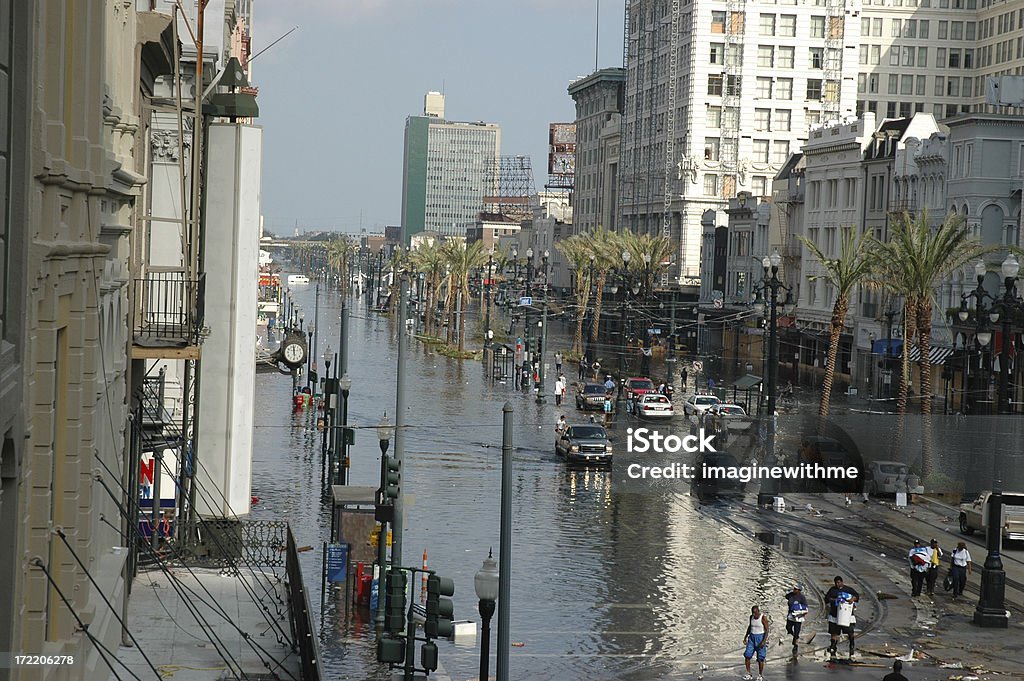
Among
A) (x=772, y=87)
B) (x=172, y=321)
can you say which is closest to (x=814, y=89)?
(x=772, y=87)

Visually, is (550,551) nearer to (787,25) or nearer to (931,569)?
(931,569)

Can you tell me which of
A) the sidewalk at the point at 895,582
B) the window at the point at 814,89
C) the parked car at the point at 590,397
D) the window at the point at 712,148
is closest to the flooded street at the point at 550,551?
the sidewalk at the point at 895,582

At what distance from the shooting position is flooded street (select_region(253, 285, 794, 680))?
95.6ft

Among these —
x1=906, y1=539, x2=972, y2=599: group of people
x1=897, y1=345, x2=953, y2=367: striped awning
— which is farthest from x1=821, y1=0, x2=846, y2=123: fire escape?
x1=906, y1=539, x2=972, y2=599: group of people

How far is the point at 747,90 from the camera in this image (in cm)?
14738

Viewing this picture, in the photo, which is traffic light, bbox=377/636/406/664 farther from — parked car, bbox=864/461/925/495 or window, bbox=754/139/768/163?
window, bbox=754/139/768/163

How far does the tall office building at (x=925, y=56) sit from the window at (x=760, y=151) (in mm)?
13641

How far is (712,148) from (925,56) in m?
23.6

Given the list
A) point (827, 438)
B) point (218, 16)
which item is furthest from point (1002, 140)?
point (218, 16)

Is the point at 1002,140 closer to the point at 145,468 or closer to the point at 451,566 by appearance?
the point at 451,566

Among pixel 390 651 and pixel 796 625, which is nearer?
pixel 390 651

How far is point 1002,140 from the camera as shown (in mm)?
78938

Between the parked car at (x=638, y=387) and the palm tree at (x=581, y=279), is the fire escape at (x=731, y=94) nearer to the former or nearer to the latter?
the palm tree at (x=581, y=279)

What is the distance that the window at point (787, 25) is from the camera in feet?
480
